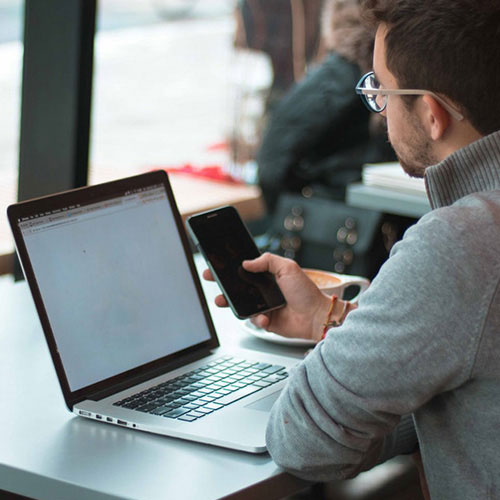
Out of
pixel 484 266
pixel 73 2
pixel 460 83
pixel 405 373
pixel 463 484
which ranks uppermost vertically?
pixel 73 2

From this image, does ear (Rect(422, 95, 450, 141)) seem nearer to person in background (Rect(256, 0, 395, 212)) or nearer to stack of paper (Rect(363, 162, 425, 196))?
stack of paper (Rect(363, 162, 425, 196))

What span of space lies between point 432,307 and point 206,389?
445 mm

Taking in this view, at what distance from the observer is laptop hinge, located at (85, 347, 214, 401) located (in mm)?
1345

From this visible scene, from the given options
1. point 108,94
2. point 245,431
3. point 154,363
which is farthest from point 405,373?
point 108,94

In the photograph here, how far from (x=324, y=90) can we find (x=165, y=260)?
176 cm

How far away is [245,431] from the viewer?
4.01 ft

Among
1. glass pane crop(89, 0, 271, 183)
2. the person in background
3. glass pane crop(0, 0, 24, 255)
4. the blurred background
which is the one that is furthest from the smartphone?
glass pane crop(89, 0, 271, 183)

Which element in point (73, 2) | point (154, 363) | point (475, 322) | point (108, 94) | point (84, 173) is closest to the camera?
point (475, 322)

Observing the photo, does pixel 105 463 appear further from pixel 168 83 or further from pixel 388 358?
pixel 168 83

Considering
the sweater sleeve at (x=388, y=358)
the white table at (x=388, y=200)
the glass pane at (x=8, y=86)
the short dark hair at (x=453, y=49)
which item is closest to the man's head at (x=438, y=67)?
the short dark hair at (x=453, y=49)

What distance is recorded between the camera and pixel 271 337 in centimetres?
159

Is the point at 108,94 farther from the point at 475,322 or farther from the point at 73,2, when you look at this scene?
the point at 475,322

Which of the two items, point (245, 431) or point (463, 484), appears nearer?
point (463, 484)

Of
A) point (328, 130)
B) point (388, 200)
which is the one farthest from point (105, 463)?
point (328, 130)
